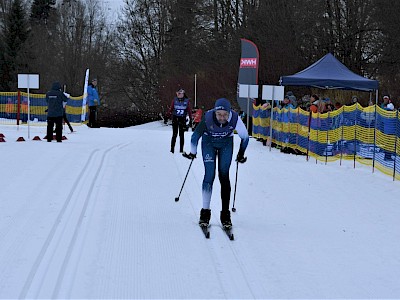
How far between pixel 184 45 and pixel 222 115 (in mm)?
43138

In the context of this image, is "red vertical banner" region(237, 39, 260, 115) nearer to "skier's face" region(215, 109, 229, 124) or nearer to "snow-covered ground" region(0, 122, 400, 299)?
"snow-covered ground" region(0, 122, 400, 299)

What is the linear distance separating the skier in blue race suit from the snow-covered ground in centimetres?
28

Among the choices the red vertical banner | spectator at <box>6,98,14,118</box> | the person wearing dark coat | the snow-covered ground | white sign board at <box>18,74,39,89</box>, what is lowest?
the snow-covered ground

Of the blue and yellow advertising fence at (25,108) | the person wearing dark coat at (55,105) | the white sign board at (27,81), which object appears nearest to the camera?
the person wearing dark coat at (55,105)

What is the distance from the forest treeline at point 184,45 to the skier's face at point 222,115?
2228 cm

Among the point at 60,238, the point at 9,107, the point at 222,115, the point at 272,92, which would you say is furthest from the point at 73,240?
the point at 9,107

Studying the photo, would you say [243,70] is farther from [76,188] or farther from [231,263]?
[231,263]

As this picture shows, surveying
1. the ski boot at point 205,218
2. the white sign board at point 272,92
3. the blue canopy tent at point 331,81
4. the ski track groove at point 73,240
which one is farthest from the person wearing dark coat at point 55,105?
the ski boot at point 205,218

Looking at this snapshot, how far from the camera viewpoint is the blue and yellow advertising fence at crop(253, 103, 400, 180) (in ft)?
43.9

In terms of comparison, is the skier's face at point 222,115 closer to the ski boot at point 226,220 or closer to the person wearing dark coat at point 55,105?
the ski boot at point 226,220

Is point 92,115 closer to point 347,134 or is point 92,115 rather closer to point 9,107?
point 9,107

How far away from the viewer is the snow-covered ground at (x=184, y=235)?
578cm

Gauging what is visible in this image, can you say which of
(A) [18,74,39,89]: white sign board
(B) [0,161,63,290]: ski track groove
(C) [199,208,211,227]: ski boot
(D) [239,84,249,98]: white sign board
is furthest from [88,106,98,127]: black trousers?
(C) [199,208,211,227]: ski boot

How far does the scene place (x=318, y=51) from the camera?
38312mm
